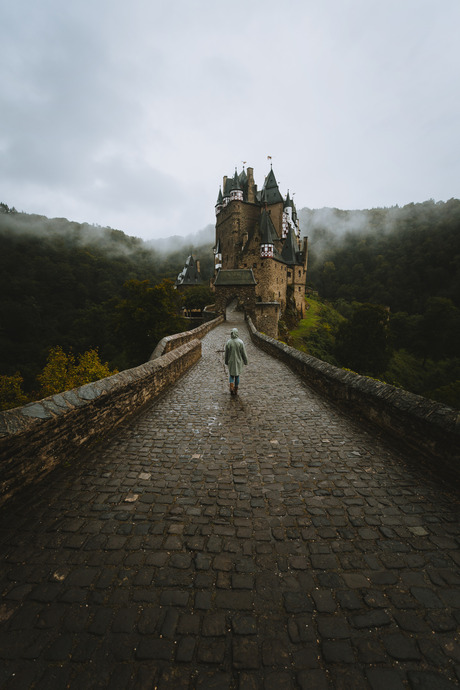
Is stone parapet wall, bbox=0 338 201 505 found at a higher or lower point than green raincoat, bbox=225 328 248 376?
lower

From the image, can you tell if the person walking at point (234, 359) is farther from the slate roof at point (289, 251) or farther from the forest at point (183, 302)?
the slate roof at point (289, 251)

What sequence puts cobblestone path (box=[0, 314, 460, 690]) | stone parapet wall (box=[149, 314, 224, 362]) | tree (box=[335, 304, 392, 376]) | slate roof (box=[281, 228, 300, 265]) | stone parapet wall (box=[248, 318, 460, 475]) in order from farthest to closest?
slate roof (box=[281, 228, 300, 265]) < tree (box=[335, 304, 392, 376]) < stone parapet wall (box=[149, 314, 224, 362]) < stone parapet wall (box=[248, 318, 460, 475]) < cobblestone path (box=[0, 314, 460, 690])

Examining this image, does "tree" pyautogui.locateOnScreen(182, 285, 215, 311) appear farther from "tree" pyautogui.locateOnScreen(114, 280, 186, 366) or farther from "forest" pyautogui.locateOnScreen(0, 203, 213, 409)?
"tree" pyautogui.locateOnScreen(114, 280, 186, 366)

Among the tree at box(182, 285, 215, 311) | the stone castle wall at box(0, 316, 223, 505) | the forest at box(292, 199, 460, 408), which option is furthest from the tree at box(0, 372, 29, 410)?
the forest at box(292, 199, 460, 408)

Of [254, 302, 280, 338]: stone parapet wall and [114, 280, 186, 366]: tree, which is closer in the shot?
[114, 280, 186, 366]: tree

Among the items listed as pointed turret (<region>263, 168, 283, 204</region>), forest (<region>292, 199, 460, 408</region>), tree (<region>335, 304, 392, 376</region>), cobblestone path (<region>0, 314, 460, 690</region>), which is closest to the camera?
cobblestone path (<region>0, 314, 460, 690</region>)

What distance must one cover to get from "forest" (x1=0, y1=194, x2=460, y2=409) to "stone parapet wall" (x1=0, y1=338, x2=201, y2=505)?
17.0 metres

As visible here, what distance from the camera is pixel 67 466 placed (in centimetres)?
355

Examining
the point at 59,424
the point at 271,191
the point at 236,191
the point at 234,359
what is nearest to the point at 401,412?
the point at 234,359

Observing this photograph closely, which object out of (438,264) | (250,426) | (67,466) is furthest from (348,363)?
(438,264)

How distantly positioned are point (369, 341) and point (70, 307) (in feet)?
178

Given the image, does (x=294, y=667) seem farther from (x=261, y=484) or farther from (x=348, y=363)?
(x=348, y=363)

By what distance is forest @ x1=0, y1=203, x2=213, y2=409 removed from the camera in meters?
25.1

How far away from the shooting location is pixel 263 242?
3631 cm
